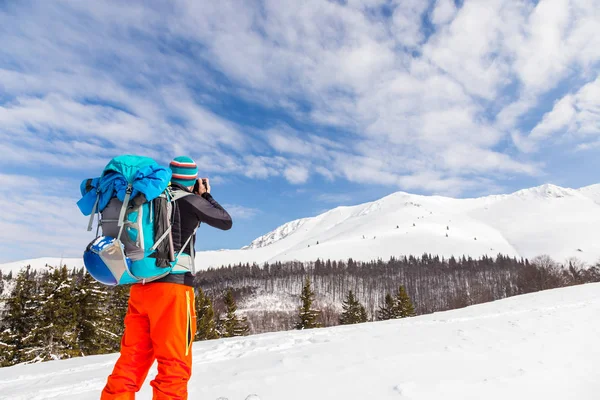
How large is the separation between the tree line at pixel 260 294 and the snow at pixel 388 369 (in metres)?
13.9

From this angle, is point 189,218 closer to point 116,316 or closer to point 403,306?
point 116,316

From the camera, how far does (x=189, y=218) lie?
3.41m

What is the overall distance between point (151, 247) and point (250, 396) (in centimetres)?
233

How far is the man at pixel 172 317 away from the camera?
3.06 metres

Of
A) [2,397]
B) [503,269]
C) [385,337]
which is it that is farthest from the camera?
[503,269]

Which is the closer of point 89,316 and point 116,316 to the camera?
point 89,316

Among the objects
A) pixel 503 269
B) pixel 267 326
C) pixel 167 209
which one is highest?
pixel 167 209

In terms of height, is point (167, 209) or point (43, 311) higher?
point (167, 209)

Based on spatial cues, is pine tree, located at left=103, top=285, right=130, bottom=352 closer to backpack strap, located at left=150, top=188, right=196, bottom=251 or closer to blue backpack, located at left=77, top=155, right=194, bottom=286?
Result: blue backpack, located at left=77, top=155, right=194, bottom=286

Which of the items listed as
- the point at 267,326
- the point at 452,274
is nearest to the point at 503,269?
the point at 452,274

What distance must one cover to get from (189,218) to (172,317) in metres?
→ 0.98

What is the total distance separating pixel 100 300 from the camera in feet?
70.7

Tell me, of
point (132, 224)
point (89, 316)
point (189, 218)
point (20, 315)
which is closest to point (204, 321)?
point (89, 316)

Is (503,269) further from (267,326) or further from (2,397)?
(2,397)
